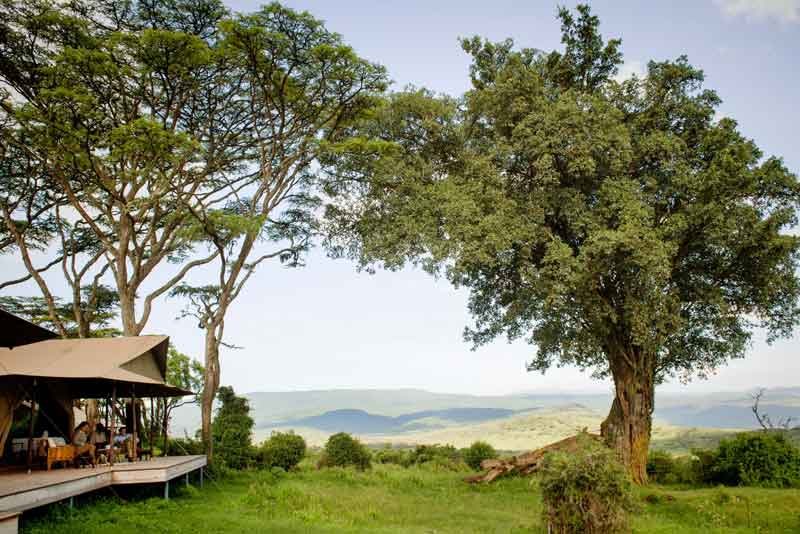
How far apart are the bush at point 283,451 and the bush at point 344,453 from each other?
1250 mm

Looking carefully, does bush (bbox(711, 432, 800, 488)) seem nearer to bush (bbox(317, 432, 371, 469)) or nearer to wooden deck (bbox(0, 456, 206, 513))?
bush (bbox(317, 432, 371, 469))

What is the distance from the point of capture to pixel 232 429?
23078mm

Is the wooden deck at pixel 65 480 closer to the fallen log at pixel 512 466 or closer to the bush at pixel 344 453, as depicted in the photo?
the bush at pixel 344 453

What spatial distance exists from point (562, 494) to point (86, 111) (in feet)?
60.6

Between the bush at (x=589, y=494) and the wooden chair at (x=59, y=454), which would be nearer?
the bush at (x=589, y=494)

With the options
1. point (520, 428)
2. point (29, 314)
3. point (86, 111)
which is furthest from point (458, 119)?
point (520, 428)

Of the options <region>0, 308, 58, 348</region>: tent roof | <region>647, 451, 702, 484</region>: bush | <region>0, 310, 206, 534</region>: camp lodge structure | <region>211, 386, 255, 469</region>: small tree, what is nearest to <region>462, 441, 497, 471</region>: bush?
<region>647, 451, 702, 484</region>: bush

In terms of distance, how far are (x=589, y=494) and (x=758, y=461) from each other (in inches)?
483

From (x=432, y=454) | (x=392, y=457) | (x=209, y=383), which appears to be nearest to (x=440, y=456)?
(x=432, y=454)

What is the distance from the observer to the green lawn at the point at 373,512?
35.5 feet

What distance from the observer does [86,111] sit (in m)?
19.5

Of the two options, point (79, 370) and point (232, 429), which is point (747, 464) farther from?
point (79, 370)

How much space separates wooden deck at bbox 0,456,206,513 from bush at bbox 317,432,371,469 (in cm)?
906

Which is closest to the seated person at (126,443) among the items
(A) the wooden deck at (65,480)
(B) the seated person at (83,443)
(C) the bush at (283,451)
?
(B) the seated person at (83,443)
